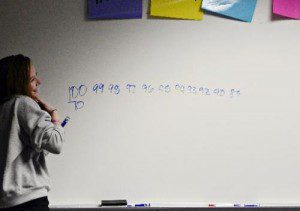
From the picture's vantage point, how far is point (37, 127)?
1169mm

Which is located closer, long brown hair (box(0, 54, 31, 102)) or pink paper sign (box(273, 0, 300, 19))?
Answer: long brown hair (box(0, 54, 31, 102))

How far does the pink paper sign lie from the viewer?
150 centimetres

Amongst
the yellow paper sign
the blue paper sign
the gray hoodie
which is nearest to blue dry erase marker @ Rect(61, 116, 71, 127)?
the gray hoodie

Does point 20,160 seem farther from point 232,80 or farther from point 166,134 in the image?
point 232,80

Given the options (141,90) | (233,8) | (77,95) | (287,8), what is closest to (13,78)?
(77,95)

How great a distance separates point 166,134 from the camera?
1.47 meters

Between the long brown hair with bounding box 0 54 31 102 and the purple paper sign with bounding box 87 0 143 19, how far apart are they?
0.38 metres

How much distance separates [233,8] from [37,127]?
2.84 feet

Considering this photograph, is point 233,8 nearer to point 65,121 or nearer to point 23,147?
point 65,121

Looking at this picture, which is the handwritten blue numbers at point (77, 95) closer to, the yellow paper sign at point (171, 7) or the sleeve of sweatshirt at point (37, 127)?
the sleeve of sweatshirt at point (37, 127)

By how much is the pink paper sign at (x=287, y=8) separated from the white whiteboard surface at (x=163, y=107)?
7 centimetres

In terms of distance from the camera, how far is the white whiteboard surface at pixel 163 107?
4.79 feet

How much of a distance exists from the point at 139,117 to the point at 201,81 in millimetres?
279

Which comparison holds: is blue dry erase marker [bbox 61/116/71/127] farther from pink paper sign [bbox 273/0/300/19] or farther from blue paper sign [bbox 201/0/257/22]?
pink paper sign [bbox 273/0/300/19]
